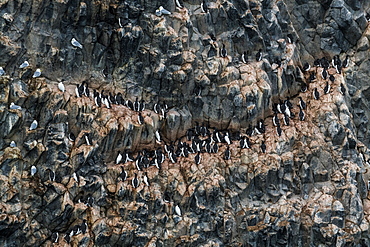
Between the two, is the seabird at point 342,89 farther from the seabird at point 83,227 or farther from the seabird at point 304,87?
the seabird at point 83,227

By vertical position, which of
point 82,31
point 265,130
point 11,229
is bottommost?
point 11,229

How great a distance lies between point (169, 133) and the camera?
44.9 m

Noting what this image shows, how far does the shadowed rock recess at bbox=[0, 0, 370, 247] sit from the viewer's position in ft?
132

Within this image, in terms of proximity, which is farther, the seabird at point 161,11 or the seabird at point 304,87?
the seabird at point 304,87

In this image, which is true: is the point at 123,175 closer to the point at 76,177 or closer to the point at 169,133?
the point at 76,177

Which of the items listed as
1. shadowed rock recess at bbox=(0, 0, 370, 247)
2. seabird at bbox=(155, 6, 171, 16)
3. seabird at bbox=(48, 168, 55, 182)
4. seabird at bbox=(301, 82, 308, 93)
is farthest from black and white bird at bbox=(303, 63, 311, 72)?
seabird at bbox=(48, 168, 55, 182)

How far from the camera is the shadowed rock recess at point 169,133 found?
4022 centimetres

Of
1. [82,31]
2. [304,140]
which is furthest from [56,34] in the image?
[304,140]

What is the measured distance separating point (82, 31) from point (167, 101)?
24.8ft

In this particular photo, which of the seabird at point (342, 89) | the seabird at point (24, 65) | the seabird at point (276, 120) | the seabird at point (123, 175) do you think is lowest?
the seabird at point (123, 175)

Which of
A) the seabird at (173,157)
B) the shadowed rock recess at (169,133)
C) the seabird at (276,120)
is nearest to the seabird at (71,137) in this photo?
the shadowed rock recess at (169,133)

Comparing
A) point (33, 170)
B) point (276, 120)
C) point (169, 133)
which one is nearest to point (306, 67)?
point (276, 120)

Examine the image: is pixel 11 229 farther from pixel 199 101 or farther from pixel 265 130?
pixel 265 130

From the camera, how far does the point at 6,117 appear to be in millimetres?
40031
